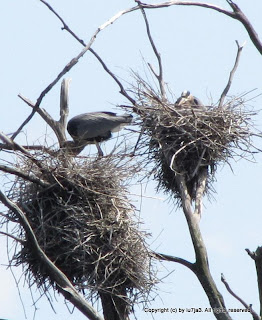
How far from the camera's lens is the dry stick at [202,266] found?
5423 mm

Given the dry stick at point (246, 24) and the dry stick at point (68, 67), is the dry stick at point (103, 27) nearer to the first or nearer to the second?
the dry stick at point (68, 67)

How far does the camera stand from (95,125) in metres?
7.98

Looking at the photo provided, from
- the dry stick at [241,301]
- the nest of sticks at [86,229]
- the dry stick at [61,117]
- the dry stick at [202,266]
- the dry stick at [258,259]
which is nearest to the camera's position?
the dry stick at [241,301]

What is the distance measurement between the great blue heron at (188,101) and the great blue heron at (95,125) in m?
0.53

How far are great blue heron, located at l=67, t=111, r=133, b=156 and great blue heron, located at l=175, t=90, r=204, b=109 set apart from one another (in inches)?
20.9

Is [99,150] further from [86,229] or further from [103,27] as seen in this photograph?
[103,27]

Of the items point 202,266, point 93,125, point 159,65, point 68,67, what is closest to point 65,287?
point 68,67

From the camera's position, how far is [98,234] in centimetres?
623

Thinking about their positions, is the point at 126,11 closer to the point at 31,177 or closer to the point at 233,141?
the point at 31,177

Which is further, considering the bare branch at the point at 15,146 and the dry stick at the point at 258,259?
the bare branch at the point at 15,146

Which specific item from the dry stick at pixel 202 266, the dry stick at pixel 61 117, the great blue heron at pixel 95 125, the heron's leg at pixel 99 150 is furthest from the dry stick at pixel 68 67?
the great blue heron at pixel 95 125

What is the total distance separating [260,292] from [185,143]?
275cm

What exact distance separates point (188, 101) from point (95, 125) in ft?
2.92

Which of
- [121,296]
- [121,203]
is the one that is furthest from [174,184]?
[121,296]
